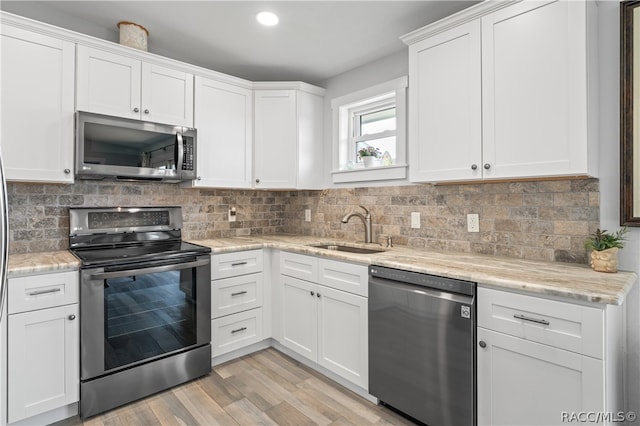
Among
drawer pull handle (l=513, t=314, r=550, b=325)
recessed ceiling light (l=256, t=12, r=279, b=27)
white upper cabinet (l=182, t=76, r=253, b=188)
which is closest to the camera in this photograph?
drawer pull handle (l=513, t=314, r=550, b=325)

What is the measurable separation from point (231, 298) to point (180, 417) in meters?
0.86

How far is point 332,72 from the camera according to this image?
3209 millimetres

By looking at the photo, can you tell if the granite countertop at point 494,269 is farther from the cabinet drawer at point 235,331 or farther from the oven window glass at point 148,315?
the cabinet drawer at point 235,331

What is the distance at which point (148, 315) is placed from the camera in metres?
2.20

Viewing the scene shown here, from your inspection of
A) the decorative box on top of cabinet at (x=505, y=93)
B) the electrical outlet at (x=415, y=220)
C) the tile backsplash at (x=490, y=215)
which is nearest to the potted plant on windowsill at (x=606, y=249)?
the tile backsplash at (x=490, y=215)

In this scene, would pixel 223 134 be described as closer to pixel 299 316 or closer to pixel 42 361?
pixel 299 316

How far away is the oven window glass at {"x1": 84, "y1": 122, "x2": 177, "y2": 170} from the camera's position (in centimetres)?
221

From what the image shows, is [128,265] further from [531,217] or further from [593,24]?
[593,24]

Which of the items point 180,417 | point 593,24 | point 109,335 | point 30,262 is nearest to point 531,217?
point 593,24

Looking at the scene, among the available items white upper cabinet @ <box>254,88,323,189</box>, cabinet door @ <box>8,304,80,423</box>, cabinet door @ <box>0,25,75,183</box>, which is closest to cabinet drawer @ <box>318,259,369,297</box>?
white upper cabinet @ <box>254,88,323,189</box>

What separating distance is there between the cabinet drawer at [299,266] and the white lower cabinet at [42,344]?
4.48 feet

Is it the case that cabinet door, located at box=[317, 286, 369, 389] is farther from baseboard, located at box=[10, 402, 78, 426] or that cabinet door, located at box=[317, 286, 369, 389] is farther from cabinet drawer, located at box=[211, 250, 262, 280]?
baseboard, located at box=[10, 402, 78, 426]

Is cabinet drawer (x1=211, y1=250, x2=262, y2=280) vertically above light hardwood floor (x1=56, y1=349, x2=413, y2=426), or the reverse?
cabinet drawer (x1=211, y1=250, x2=262, y2=280)

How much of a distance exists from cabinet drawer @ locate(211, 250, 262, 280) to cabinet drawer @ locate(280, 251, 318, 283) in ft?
0.70
